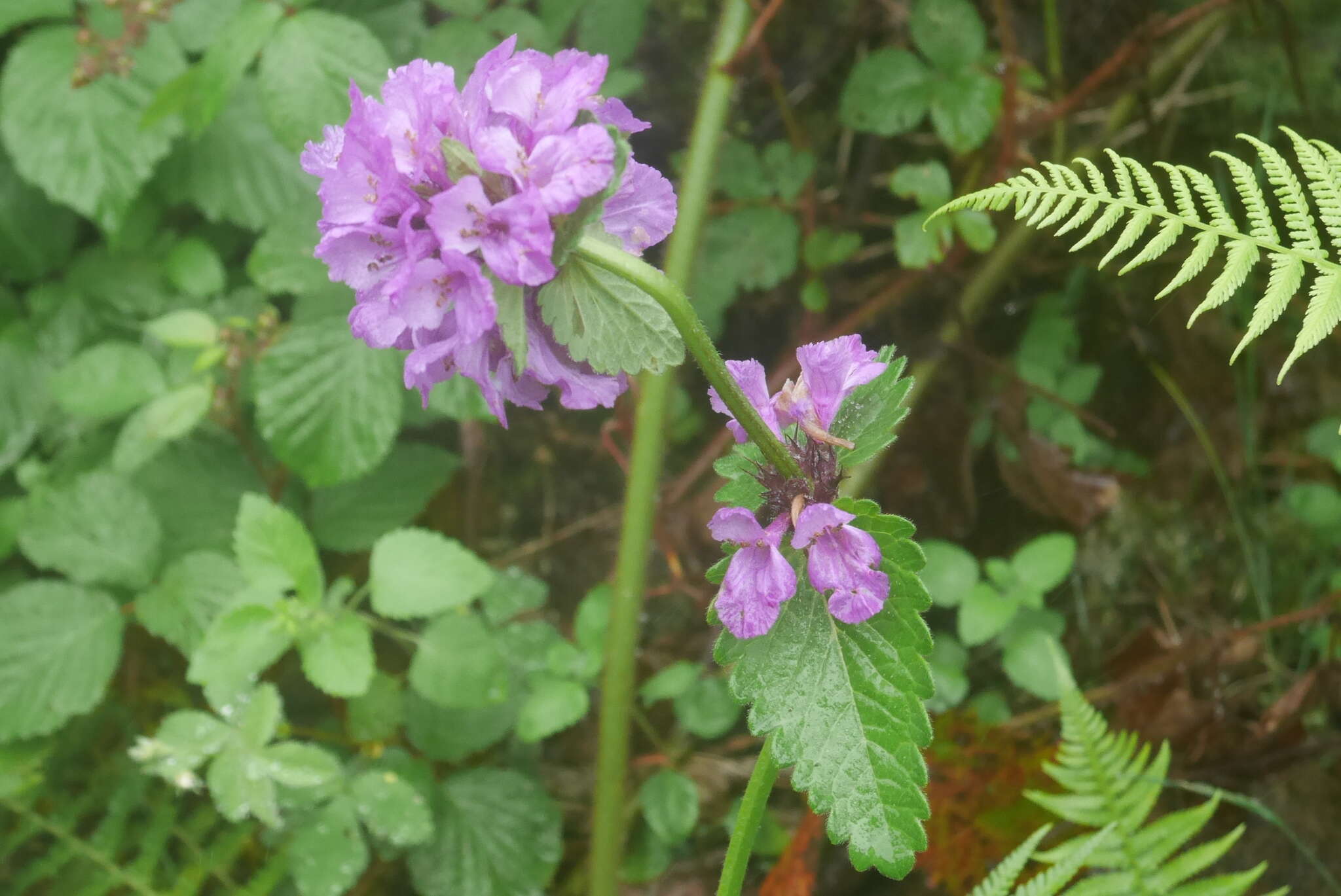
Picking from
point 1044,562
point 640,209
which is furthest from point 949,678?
point 640,209

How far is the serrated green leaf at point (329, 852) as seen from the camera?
184 centimetres

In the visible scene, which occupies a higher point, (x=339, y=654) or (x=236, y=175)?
(x=236, y=175)

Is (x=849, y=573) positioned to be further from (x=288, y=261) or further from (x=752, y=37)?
(x=288, y=261)

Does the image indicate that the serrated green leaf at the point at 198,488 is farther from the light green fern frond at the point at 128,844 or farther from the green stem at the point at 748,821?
the green stem at the point at 748,821

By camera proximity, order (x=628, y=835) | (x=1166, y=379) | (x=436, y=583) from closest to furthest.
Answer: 1. (x=436, y=583)
2. (x=628, y=835)
3. (x=1166, y=379)

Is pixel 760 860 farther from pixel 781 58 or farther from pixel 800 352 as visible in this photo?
pixel 781 58

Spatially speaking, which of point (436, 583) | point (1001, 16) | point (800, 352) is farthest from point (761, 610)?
point (1001, 16)

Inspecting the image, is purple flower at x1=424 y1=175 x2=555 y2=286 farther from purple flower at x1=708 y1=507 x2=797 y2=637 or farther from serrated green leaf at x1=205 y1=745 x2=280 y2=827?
serrated green leaf at x1=205 y1=745 x2=280 y2=827

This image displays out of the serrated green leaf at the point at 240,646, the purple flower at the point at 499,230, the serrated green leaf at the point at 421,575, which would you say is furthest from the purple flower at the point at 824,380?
the serrated green leaf at the point at 240,646

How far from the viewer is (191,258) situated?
234cm

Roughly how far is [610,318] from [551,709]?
1.17 metres

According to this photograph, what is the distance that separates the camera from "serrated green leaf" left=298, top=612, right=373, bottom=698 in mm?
1791

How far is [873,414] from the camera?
1.17m

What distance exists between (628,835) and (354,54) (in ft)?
5.59
